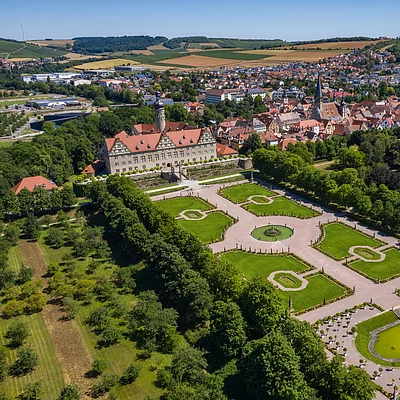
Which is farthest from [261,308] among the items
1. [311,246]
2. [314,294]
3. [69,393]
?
[311,246]

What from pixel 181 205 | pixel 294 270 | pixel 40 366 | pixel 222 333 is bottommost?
pixel 40 366

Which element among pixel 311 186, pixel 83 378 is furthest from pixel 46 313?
pixel 311 186

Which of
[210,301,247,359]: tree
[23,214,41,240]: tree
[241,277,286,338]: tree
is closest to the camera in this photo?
[210,301,247,359]: tree

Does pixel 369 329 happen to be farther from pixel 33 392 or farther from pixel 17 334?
pixel 17 334

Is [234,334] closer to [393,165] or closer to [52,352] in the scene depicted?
[52,352]

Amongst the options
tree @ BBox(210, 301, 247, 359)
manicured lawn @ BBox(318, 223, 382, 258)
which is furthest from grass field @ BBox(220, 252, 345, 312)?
tree @ BBox(210, 301, 247, 359)

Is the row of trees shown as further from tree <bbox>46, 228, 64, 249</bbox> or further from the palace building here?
the palace building
